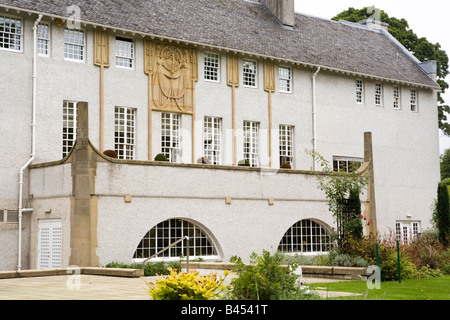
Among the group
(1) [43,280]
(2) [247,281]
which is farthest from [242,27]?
(2) [247,281]

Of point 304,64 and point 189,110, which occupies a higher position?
point 304,64

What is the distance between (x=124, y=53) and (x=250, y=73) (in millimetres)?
6850

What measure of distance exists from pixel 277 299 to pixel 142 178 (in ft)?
45.8

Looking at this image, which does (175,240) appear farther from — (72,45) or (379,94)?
(379,94)

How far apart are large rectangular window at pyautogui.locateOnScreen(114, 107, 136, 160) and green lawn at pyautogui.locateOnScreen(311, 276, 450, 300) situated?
1300 centimetres

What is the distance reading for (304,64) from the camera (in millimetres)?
33906

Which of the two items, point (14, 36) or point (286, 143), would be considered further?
point (286, 143)

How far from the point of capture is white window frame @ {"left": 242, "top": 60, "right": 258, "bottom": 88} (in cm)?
3247

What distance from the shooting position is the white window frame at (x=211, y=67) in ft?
102

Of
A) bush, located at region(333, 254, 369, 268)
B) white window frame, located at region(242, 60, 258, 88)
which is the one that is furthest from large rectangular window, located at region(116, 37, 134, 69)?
bush, located at region(333, 254, 369, 268)

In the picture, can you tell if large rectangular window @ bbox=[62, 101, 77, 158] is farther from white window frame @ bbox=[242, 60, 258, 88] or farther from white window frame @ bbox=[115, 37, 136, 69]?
white window frame @ bbox=[242, 60, 258, 88]

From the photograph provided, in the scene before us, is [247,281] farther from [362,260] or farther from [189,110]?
[189,110]

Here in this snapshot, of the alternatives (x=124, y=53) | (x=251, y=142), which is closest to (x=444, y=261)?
(x=251, y=142)

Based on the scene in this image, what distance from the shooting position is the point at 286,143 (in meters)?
33.3
